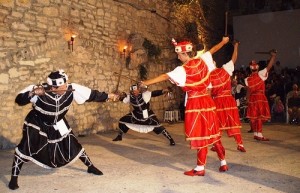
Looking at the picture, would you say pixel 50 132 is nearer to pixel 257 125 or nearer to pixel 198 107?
pixel 198 107

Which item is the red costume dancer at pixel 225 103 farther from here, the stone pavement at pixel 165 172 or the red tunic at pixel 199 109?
the red tunic at pixel 199 109

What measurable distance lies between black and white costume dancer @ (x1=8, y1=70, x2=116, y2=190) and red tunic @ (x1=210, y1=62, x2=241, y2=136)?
2.04 m

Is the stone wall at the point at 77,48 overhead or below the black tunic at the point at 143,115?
overhead

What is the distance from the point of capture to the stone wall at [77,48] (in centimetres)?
699

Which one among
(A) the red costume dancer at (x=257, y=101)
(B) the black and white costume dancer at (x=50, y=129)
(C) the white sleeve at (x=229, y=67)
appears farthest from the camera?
(A) the red costume dancer at (x=257, y=101)

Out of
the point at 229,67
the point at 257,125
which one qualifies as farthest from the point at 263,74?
the point at 229,67

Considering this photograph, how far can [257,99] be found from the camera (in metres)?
7.34

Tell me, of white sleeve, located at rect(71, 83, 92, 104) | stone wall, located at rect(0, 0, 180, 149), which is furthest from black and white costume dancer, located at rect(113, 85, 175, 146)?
white sleeve, located at rect(71, 83, 92, 104)

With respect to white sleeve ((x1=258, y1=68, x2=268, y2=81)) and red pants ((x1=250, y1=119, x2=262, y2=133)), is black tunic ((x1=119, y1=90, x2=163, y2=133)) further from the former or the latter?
white sleeve ((x1=258, y1=68, x2=268, y2=81))

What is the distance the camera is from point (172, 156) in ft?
19.5

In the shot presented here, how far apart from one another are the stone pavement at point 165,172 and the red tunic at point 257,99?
586 millimetres

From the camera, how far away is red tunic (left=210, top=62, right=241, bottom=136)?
5.68 m

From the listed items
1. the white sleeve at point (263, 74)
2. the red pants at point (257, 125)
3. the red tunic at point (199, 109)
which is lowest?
the red pants at point (257, 125)

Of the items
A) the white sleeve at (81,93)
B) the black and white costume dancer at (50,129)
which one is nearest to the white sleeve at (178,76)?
the black and white costume dancer at (50,129)
